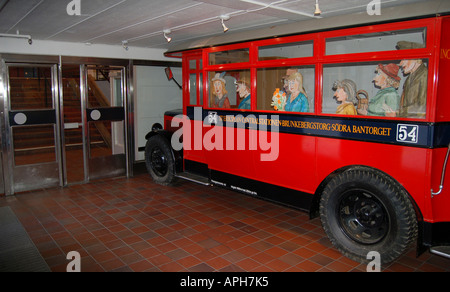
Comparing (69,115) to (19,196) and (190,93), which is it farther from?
(190,93)

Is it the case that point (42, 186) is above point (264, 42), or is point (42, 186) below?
below

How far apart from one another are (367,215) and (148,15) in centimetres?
391

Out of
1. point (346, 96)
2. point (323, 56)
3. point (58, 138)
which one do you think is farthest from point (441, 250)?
point (58, 138)

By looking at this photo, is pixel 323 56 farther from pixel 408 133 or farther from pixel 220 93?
pixel 220 93

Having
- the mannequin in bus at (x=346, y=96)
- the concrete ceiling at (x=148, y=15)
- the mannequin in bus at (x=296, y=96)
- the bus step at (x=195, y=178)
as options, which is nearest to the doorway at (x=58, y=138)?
the concrete ceiling at (x=148, y=15)

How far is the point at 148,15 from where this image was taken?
201 inches

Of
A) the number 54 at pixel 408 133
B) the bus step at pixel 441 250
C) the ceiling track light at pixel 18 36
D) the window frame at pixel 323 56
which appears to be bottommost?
the bus step at pixel 441 250

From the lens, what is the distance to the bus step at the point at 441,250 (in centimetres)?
350

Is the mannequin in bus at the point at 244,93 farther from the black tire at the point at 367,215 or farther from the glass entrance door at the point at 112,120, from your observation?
the glass entrance door at the point at 112,120

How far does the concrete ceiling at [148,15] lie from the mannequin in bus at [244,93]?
3.14 ft

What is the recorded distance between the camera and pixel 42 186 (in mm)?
7277

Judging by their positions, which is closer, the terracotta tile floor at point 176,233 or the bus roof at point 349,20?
the bus roof at point 349,20
